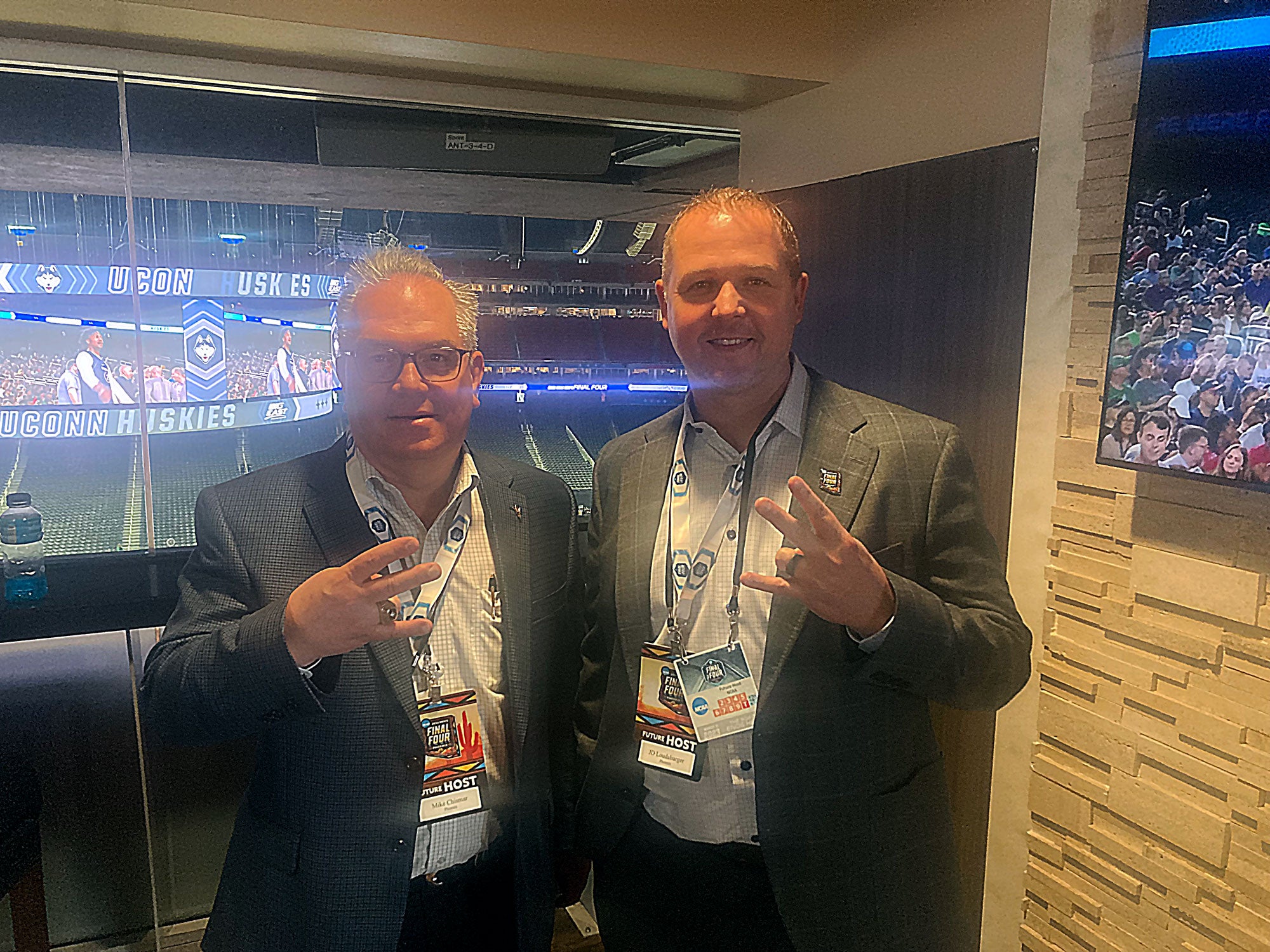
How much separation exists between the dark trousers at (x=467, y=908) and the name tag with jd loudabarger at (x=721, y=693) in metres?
0.44

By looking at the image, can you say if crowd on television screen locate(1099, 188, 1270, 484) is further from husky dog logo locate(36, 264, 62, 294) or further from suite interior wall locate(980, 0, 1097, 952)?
husky dog logo locate(36, 264, 62, 294)

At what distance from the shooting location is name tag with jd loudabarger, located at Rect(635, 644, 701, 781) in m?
1.50

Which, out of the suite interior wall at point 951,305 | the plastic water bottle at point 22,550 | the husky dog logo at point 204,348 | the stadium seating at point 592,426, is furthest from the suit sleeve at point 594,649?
the plastic water bottle at point 22,550

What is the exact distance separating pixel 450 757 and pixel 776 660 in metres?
0.57

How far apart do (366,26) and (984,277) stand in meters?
1.58

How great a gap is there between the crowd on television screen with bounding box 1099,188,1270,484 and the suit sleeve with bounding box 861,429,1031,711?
0.36 metres

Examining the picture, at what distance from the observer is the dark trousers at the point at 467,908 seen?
5.19 feet

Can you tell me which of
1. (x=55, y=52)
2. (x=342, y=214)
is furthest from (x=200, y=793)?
(x=55, y=52)

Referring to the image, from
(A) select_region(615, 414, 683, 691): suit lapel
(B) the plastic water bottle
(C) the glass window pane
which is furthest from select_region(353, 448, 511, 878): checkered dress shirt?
(B) the plastic water bottle

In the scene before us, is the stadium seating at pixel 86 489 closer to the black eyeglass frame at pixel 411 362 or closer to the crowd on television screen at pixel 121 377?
the crowd on television screen at pixel 121 377

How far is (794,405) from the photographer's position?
157 cm

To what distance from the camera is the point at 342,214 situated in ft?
8.73

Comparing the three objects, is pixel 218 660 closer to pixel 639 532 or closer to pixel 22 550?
pixel 639 532

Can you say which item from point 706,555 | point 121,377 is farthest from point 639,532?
point 121,377
